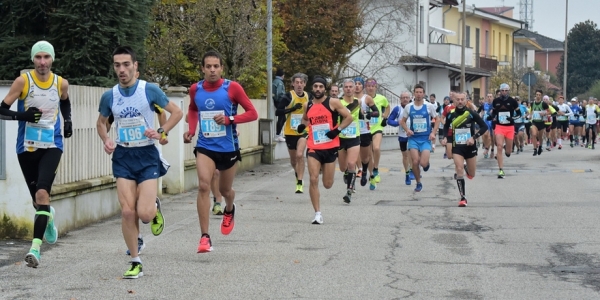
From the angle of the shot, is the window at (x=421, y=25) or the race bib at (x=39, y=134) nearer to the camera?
the race bib at (x=39, y=134)

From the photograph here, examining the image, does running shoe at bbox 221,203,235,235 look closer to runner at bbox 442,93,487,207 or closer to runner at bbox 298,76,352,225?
runner at bbox 298,76,352,225

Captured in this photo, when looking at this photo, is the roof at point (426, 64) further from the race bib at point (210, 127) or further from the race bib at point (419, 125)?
the race bib at point (210, 127)

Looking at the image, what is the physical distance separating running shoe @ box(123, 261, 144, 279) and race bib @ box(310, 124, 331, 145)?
5.02m

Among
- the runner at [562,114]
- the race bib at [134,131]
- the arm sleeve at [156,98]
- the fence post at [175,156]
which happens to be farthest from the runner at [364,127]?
the runner at [562,114]

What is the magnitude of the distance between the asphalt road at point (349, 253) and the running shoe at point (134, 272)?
8 cm

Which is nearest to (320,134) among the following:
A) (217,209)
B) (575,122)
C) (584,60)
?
(217,209)

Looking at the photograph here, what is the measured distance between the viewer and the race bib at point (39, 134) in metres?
9.58

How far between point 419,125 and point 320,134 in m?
4.59

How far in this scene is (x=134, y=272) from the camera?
883 cm

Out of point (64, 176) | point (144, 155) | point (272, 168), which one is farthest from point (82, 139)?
point (272, 168)

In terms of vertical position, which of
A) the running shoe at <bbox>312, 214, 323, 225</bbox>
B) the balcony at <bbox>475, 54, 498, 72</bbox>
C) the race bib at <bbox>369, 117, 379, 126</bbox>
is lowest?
the running shoe at <bbox>312, 214, 323, 225</bbox>

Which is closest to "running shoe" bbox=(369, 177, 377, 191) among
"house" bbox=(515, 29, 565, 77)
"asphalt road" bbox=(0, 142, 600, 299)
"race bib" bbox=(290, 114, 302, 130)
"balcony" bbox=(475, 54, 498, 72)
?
"asphalt road" bbox=(0, 142, 600, 299)

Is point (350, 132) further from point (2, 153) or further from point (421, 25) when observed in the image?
point (421, 25)

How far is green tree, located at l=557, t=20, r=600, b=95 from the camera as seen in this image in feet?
326
